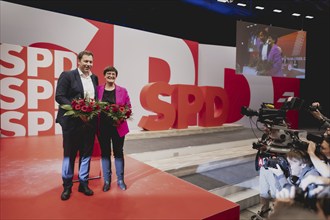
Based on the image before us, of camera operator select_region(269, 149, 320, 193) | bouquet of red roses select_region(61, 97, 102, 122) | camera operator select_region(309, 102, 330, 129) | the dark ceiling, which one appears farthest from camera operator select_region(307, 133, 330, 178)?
the dark ceiling

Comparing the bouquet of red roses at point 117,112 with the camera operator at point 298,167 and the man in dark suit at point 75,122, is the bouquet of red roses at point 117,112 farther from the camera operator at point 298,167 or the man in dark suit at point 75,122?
the camera operator at point 298,167

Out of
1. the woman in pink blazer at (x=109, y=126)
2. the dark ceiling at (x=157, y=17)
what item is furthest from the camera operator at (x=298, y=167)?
the dark ceiling at (x=157, y=17)

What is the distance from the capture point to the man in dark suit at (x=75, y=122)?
212 centimetres

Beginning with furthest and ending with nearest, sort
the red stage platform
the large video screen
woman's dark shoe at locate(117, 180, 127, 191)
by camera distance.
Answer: the large video screen → woman's dark shoe at locate(117, 180, 127, 191) → the red stage platform

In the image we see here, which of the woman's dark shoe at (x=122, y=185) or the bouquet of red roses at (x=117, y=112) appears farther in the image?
the woman's dark shoe at (x=122, y=185)

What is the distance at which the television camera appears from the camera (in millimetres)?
514

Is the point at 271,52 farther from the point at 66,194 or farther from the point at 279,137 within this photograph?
the point at 279,137

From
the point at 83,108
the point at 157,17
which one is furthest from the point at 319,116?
the point at 157,17

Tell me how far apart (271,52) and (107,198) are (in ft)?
20.5

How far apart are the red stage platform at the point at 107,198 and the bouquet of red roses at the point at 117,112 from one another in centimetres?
67

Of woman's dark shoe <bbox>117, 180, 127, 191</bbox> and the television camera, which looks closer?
the television camera

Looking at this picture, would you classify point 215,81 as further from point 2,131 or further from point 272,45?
point 2,131

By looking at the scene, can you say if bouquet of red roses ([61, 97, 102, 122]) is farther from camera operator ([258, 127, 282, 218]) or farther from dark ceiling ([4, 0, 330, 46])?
dark ceiling ([4, 0, 330, 46])

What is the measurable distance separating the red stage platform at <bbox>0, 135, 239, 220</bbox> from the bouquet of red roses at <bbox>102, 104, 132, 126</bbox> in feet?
2.20
